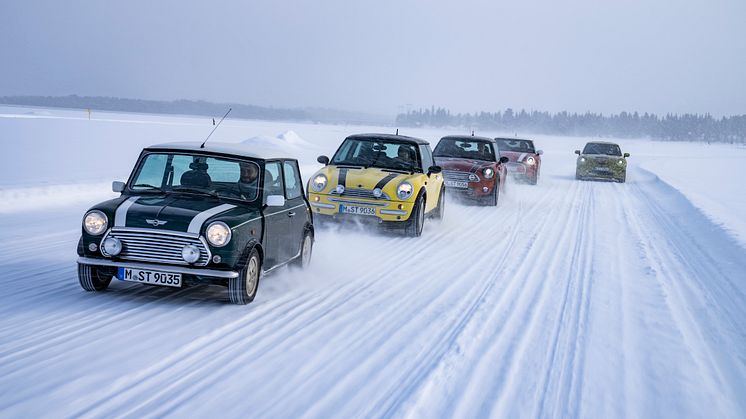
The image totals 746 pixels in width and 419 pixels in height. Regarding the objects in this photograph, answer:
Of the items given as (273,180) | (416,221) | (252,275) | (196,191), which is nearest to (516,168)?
(416,221)

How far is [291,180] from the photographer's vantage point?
7.48 meters

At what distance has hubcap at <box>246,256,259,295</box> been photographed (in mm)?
5965

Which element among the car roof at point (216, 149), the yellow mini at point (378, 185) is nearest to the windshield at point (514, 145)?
the yellow mini at point (378, 185)

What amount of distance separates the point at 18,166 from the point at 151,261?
13.6m

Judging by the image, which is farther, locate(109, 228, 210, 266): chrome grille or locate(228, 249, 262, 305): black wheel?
locate(228, 249, 262, 305): black wheel

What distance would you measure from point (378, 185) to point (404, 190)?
16.9 inches

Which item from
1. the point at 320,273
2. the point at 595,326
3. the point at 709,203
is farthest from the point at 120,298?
the point at 709,203

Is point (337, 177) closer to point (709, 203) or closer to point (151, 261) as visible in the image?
point (151, 261)

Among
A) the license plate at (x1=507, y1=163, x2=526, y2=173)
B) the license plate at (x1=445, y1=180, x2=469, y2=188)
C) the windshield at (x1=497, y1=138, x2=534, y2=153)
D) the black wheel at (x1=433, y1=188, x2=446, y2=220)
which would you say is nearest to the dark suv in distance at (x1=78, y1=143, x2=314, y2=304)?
the black wheel at (x1=433, y1=188, x2=446, y2=220)

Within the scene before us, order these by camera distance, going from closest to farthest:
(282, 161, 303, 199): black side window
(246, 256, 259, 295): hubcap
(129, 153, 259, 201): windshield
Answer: (246, 256, 259, 295): hubcap < (129, 153, 259, 201): windshield < (282, 161, 303, 199): black side window

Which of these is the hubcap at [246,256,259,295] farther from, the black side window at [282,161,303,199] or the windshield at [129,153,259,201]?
the black side window at [282,161,303,199]

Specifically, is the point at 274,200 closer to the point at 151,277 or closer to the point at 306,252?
the point at 151,277

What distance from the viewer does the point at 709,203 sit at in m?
17.2

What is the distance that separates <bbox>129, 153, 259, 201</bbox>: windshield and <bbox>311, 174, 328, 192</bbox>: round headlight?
4118 millimetres
